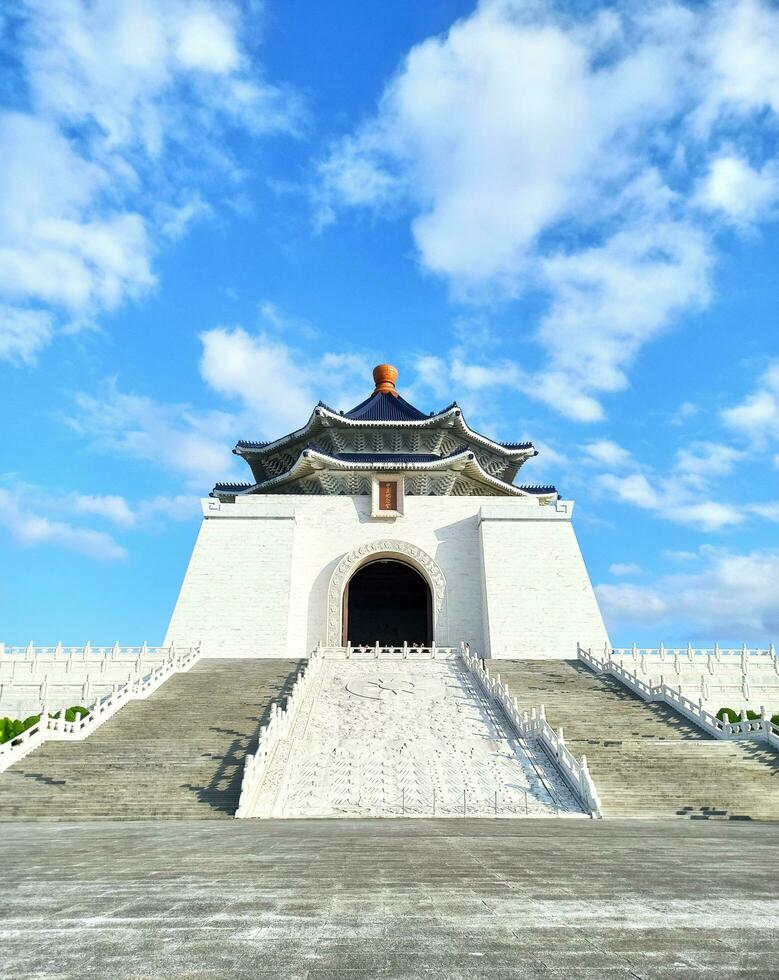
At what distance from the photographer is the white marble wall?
24.9 m

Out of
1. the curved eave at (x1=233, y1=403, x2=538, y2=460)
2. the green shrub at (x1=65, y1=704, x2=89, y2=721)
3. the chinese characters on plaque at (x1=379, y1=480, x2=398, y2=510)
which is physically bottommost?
the green shrub at (x1=65, y1=704, x2=89, y2=721)

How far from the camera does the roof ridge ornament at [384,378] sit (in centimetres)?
3503

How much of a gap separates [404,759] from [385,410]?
2151cm

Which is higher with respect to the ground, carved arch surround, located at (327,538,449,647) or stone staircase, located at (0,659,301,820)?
carved arch surround, located at (327,538,449,647)

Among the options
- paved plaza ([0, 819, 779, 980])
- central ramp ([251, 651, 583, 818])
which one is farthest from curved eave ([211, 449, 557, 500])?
paved plaza ([0, 819, 779, 980])

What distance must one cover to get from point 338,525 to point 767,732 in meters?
17.8

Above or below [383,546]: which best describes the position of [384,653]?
below

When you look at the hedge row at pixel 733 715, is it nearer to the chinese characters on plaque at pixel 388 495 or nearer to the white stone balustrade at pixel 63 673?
the chinese characters on plaque at pixel 388 495

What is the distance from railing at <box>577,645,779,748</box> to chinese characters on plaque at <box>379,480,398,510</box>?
36.5ft

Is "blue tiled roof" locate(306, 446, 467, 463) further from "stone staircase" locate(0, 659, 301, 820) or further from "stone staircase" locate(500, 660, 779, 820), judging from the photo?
"stone staircase" locate(0, 659, 301, 820)

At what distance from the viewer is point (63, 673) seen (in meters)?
20.8

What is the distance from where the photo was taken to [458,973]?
2441mm

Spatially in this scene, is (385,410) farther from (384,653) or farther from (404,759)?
(404,759)

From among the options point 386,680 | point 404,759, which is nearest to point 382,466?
point 386,680
